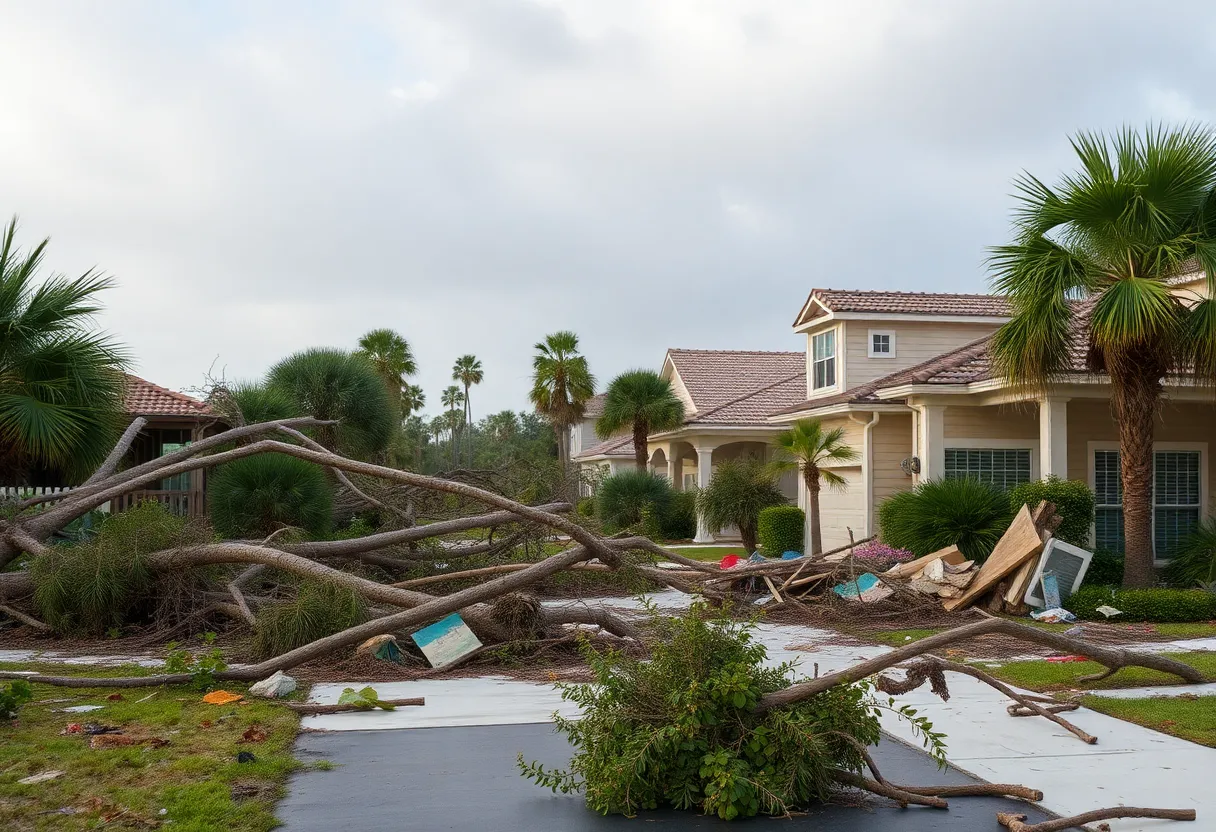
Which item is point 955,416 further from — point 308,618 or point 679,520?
point 679,520

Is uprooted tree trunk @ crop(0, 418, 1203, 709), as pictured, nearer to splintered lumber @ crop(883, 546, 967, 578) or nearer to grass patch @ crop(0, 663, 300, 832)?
grass patch @ crop(0, 663, 300, 832)

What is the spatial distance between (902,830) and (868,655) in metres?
5.46

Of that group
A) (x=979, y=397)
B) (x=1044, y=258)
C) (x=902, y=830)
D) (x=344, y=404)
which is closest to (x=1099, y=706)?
(x=902, y=830)

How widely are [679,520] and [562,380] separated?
961 cm

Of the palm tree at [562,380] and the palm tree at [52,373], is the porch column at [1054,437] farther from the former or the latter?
the palm tree at [562,380]

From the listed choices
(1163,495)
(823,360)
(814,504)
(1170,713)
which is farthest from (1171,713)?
(823,360)

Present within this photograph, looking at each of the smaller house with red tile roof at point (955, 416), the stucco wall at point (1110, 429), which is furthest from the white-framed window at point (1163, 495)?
the stucco wall at point (1110, 429)

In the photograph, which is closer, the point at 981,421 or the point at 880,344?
the point at 981,421

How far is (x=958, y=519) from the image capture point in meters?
15.3

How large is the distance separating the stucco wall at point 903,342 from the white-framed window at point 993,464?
445cm

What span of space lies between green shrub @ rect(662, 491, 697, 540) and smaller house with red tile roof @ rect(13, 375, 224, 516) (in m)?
12.1

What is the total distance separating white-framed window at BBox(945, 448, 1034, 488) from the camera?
727 inches

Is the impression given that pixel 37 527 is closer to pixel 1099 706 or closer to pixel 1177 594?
pixel 1099 706

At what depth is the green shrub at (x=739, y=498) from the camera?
24.6m
